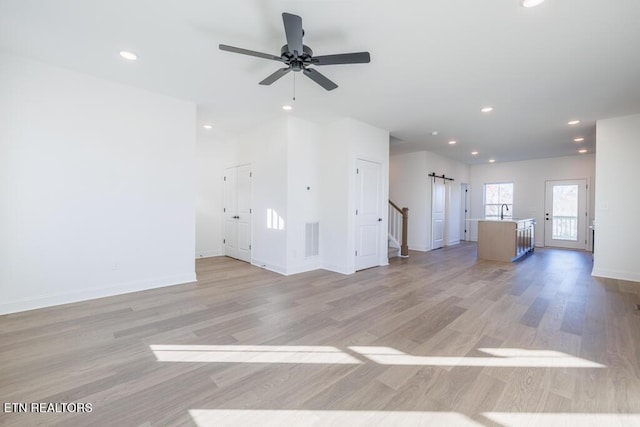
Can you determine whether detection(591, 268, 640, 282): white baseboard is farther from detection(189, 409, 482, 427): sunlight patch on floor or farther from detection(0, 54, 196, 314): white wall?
detection(0, 54, 196, 314): white wall

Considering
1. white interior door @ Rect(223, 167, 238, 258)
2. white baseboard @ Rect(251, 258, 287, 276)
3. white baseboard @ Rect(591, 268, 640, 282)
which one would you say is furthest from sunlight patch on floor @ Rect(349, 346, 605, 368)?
white interior door @ Rect(223, 167, 238, 258)

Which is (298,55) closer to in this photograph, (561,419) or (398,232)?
(561,419)

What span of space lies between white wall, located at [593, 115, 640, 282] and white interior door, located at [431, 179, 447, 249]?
3.44 metres

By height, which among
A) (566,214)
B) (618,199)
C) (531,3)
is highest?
(531,3)

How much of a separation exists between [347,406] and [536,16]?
3.39m

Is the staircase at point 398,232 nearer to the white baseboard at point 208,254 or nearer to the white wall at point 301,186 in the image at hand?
the white wall at point 301,186

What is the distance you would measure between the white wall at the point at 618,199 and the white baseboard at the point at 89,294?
24.0 feet

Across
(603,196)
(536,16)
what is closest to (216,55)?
(536,16)

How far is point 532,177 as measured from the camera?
28.3 feet

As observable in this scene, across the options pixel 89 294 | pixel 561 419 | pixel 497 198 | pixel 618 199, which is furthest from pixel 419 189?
pixel 89 294

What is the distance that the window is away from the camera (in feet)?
29.7

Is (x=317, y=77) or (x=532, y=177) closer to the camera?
(x=317, y=77)

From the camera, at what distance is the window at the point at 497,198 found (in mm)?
9047

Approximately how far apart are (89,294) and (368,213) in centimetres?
457
